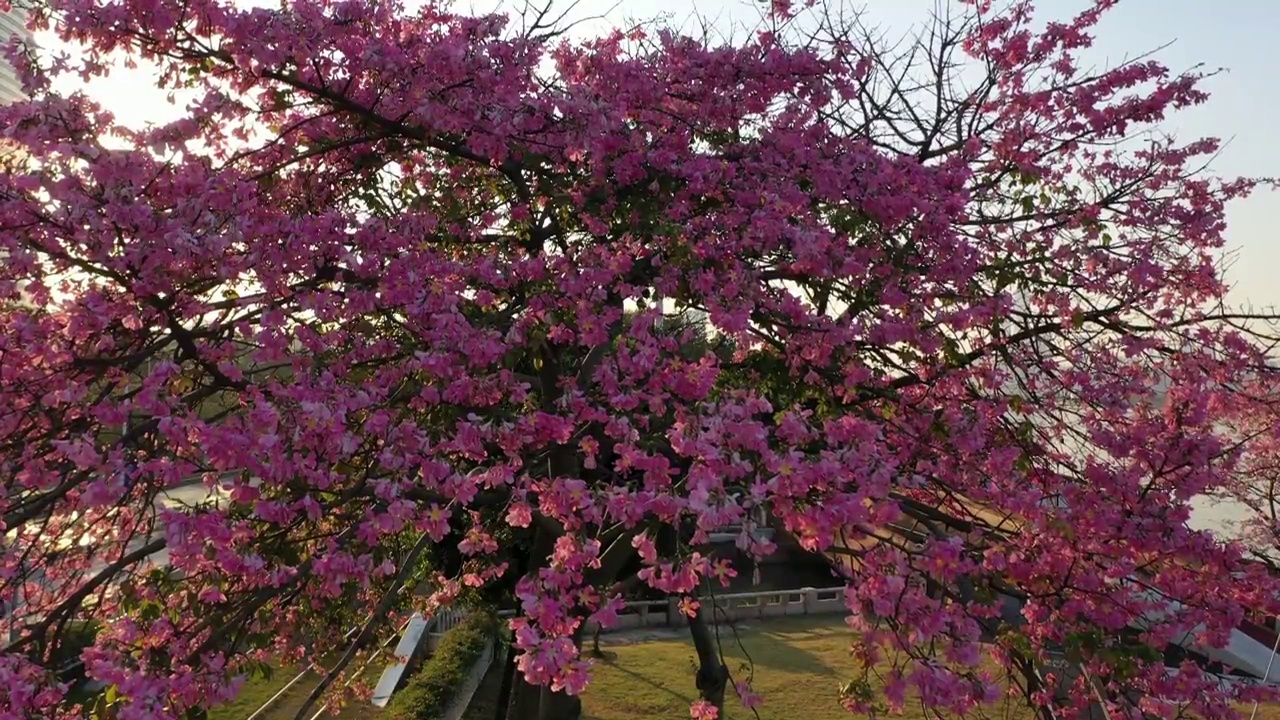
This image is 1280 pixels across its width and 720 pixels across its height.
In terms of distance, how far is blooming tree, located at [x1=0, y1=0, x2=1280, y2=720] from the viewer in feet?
12.3

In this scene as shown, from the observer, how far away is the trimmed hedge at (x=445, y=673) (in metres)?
10.4

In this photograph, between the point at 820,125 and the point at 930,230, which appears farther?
the point at 820,125

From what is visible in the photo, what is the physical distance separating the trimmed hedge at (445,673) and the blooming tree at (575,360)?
2947mm

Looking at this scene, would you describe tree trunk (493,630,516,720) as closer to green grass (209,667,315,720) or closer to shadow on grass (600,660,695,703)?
shadow on grass (600,660,695,703)

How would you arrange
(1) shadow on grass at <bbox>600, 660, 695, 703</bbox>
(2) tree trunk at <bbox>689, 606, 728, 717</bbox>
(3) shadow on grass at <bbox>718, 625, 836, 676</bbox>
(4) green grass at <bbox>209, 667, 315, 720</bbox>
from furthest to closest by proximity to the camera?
(3) shadow on grass at <bbox>718, 625, 836, 676</bbox> < (1) shadow on grass at <bbox>600, 660, 695, 703</bbox> < (4) green grass at <bbox>209, 667, 315, 720</bbox> < (2) tree trunk at <bbox>689, 606, 728, 717</bbox>

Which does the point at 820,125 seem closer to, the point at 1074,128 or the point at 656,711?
the point at 1074,128

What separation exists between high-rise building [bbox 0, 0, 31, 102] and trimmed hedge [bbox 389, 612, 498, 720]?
7.93 m

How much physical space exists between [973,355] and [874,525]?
11.6 ft

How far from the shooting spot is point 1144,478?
5.61m

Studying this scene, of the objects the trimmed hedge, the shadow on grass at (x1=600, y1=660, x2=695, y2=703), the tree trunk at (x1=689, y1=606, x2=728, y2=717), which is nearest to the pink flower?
the tree trunk at (x1=689, y1=606, x2=728, y2=717)

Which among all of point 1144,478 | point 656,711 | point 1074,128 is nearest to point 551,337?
point 1144,478

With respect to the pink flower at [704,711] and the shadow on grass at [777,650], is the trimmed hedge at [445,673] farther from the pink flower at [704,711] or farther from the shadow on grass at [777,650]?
the pink flower at [704,711]

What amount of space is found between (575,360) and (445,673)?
6227 millimetres

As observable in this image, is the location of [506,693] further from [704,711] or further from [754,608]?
[754,608]
